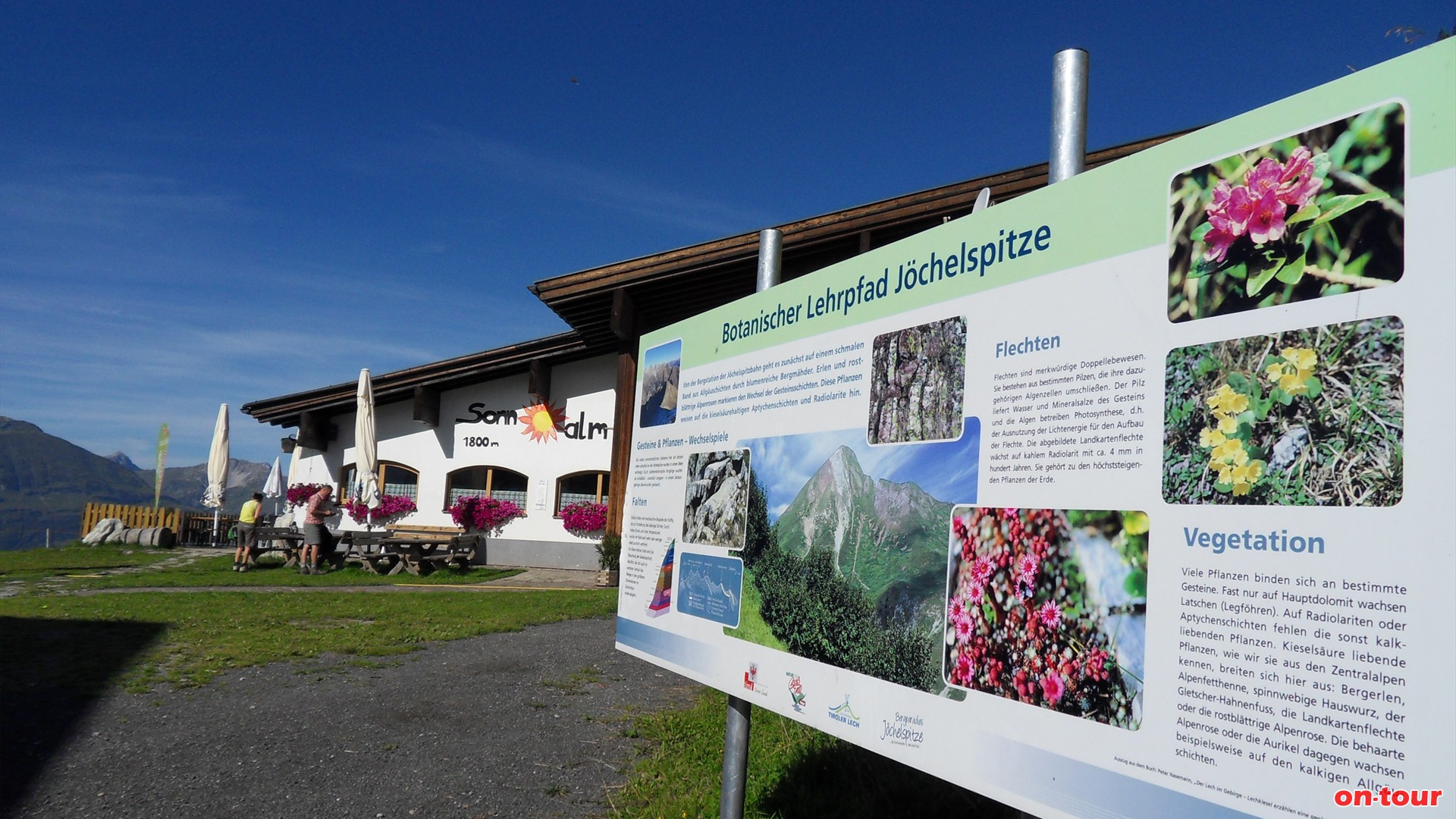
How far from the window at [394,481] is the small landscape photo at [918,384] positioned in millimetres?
16312

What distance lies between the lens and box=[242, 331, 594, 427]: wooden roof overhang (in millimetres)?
16781

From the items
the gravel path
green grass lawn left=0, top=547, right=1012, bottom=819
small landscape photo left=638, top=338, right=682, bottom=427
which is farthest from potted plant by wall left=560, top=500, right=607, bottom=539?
small landscape photo left=638, top=338, right=682, bottom=427

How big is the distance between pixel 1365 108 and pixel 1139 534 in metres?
0.81

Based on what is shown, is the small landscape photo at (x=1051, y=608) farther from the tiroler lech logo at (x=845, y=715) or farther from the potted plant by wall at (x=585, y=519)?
A: the potted plant by wall at (x=585, y=519)

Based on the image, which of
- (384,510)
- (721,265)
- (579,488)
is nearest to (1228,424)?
(721,265)

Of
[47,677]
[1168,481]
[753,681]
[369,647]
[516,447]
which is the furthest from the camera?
[516,447]

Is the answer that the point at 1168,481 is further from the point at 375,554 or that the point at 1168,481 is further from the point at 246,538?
the point at 246,538

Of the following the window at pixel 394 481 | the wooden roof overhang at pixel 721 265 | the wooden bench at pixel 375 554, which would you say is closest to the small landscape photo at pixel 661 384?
the wooden roof overhang at pixel 721 265

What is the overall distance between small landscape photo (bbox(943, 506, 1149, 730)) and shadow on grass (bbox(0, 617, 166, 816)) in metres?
4.16

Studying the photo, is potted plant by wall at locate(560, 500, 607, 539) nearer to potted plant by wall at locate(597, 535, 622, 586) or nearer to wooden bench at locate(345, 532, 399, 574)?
potted plant by wall at locate(597, 535, 622, 586)

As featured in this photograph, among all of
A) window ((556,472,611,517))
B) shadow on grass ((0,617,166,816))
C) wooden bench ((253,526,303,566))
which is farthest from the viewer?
window ((556,472,611,517))

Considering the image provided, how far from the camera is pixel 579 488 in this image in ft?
57.7

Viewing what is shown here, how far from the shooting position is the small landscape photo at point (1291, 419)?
1.45 metres

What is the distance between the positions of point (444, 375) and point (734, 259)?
7.36 meters
